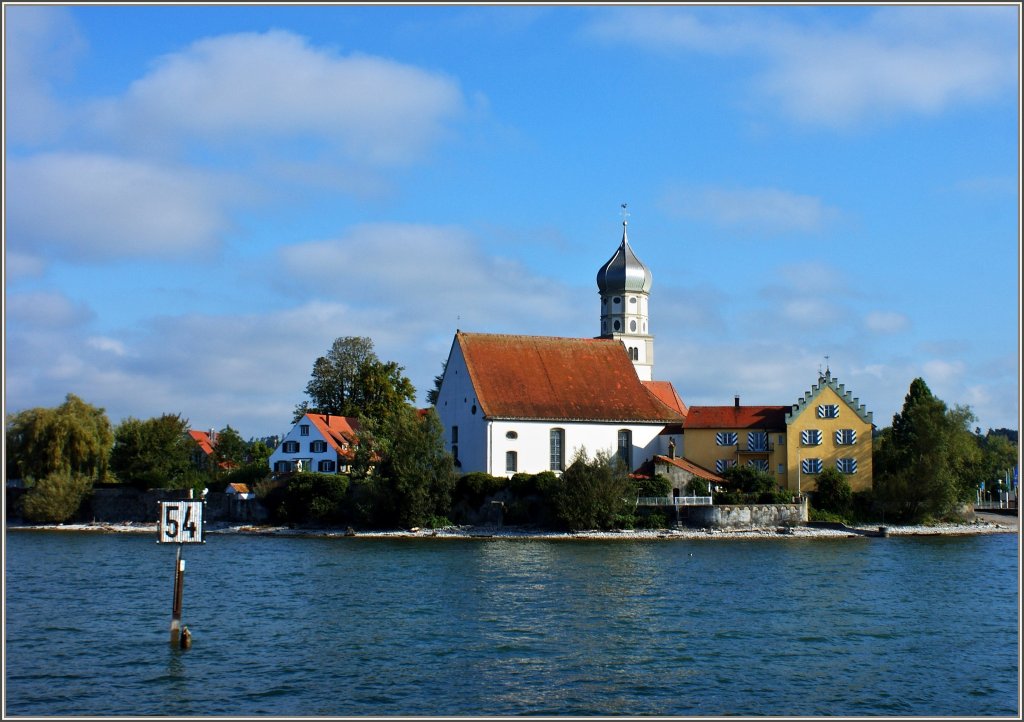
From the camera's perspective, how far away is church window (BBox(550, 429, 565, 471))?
60812 millimetres

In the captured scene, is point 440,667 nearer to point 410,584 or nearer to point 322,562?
point 410,584

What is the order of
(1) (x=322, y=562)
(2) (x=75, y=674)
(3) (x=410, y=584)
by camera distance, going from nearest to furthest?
(2) (x=75, y=674)
(3) (x=410, y=584)
(1) (x=322, y=562)

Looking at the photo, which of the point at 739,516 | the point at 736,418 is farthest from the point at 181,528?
the point at 736,418

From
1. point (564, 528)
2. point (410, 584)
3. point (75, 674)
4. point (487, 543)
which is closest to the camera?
point (75, 674)

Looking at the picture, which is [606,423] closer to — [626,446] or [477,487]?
[626,446]

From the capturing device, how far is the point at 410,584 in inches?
1384

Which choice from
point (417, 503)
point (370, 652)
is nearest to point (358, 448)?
point (417, 503)

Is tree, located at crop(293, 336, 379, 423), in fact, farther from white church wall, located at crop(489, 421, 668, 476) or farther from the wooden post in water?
the wooden post in water

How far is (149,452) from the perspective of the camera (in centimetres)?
7231

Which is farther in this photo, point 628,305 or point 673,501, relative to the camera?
point 628,305

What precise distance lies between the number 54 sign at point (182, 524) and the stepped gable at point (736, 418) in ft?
130

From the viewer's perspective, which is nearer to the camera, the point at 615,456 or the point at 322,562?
the point at 322,562

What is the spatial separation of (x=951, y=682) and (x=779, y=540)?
29621 mm

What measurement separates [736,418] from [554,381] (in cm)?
A: 1011
